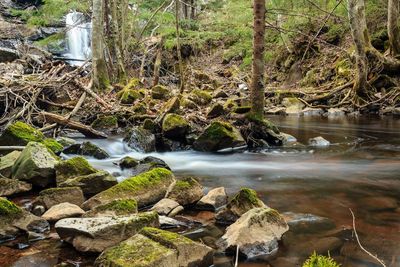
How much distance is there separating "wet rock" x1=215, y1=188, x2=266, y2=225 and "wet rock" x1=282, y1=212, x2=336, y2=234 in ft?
1.25

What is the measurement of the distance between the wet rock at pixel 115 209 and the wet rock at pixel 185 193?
0.69m

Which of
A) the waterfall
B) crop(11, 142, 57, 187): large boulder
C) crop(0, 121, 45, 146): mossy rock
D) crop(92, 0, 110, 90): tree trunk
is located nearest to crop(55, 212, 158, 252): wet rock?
crop(11, 142, 57, 187): large boulder

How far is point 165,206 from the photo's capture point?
177 inches

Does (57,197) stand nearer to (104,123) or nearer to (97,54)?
(104,123)

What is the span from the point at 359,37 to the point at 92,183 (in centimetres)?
1078

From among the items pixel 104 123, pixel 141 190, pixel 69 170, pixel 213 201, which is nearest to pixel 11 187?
pixel 69 170

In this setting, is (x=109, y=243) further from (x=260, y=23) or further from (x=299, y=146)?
Result: (x=299, y=146)

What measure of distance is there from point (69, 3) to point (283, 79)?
37.3ft

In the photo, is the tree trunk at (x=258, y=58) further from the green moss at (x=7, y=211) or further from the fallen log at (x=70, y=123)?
the green moss at (x=7, y=211)

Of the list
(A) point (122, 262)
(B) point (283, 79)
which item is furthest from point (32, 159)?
(B) point (283, 79)

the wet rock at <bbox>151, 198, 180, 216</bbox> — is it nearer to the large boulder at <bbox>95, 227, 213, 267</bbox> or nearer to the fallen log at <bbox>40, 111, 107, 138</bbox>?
the large boulder at <bbox>95, 227, 213, 267</bbox>

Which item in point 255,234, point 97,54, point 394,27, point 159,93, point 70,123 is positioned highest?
point 394,27

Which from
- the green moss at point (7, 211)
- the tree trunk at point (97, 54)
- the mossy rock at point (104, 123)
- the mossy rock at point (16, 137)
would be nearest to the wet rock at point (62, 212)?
the green moss at point (7, 211)

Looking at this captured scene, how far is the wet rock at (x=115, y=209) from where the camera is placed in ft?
13.2
